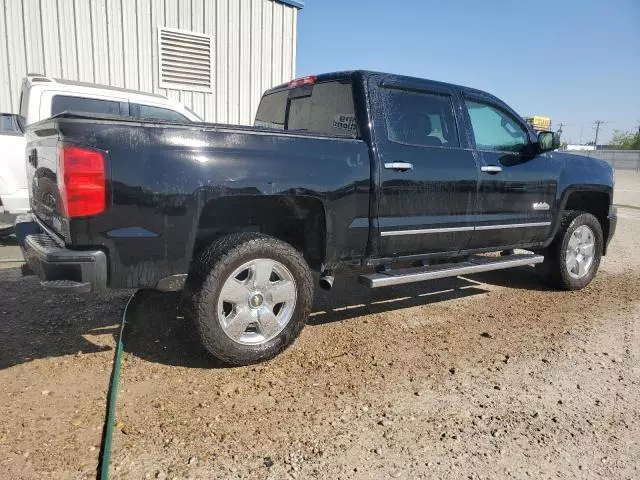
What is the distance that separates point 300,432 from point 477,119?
10.7 ft

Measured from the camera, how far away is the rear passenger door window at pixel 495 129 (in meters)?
4.46

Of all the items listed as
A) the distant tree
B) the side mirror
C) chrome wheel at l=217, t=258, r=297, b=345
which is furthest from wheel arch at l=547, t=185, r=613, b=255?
the distant tree

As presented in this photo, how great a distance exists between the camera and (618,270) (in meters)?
6.42

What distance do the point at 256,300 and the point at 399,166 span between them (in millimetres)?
1451

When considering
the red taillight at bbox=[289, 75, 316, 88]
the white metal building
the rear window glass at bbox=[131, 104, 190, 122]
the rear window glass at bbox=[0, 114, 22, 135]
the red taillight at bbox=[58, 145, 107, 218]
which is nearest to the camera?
the red taillight at bbox=[58, 145, 107, 218]

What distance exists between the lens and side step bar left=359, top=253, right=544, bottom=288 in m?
3.63

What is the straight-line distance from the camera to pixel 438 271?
3969 millimetres

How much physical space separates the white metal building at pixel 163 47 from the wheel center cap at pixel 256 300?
22.5ft

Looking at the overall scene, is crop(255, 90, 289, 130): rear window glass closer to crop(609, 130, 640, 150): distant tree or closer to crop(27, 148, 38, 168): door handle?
crop(27, 148, 38, 168): door handle

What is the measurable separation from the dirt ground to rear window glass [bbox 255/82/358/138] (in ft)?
5.26

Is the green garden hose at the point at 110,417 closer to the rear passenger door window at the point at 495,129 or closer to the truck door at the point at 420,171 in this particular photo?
the truck door at the point at 420,171

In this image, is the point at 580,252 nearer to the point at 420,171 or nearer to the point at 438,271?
the point at 438,271

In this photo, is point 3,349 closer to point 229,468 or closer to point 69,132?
point 69,132

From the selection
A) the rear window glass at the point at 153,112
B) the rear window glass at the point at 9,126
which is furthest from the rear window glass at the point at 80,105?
the rear window glass at the point at 9,126
